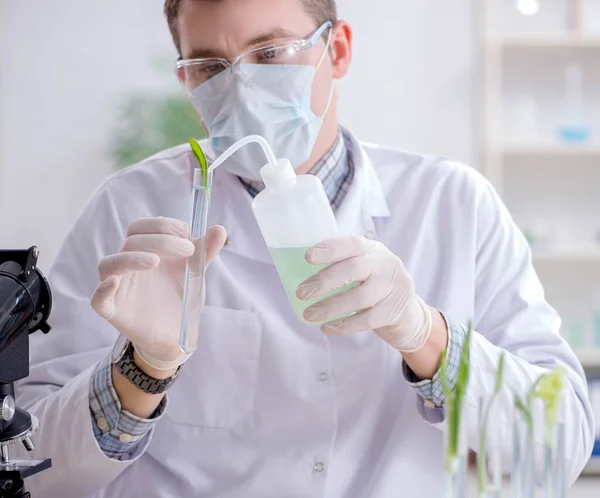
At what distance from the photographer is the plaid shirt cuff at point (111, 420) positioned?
1271 millimetres

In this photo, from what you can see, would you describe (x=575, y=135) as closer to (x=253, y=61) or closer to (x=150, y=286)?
(x=253, y=61)

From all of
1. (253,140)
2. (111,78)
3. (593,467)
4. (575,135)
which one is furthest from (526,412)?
(111,78)

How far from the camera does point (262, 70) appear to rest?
145cm

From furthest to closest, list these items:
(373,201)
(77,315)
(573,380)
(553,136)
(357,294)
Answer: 1. (553,136)
2. (373,201)
3. (77,315)
4. (573,380)
5. (357,294)

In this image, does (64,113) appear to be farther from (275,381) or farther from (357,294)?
(357,294)

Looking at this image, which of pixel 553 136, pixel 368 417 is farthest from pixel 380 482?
pixel 553 136

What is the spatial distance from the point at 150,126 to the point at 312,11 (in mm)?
2440

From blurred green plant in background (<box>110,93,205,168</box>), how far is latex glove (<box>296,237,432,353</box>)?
108 inches

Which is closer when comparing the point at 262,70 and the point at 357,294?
the point at 357,294

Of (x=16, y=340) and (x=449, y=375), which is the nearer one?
(x=16, y=340)

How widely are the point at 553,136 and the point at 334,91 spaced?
7.88ft

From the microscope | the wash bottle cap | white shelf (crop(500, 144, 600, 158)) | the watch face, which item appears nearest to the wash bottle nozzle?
the wash bottle cap

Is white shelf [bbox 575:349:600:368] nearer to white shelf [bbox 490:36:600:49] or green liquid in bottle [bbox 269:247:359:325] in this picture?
white shelf [bbox 490:36:600:49]

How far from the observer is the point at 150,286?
119 cm
